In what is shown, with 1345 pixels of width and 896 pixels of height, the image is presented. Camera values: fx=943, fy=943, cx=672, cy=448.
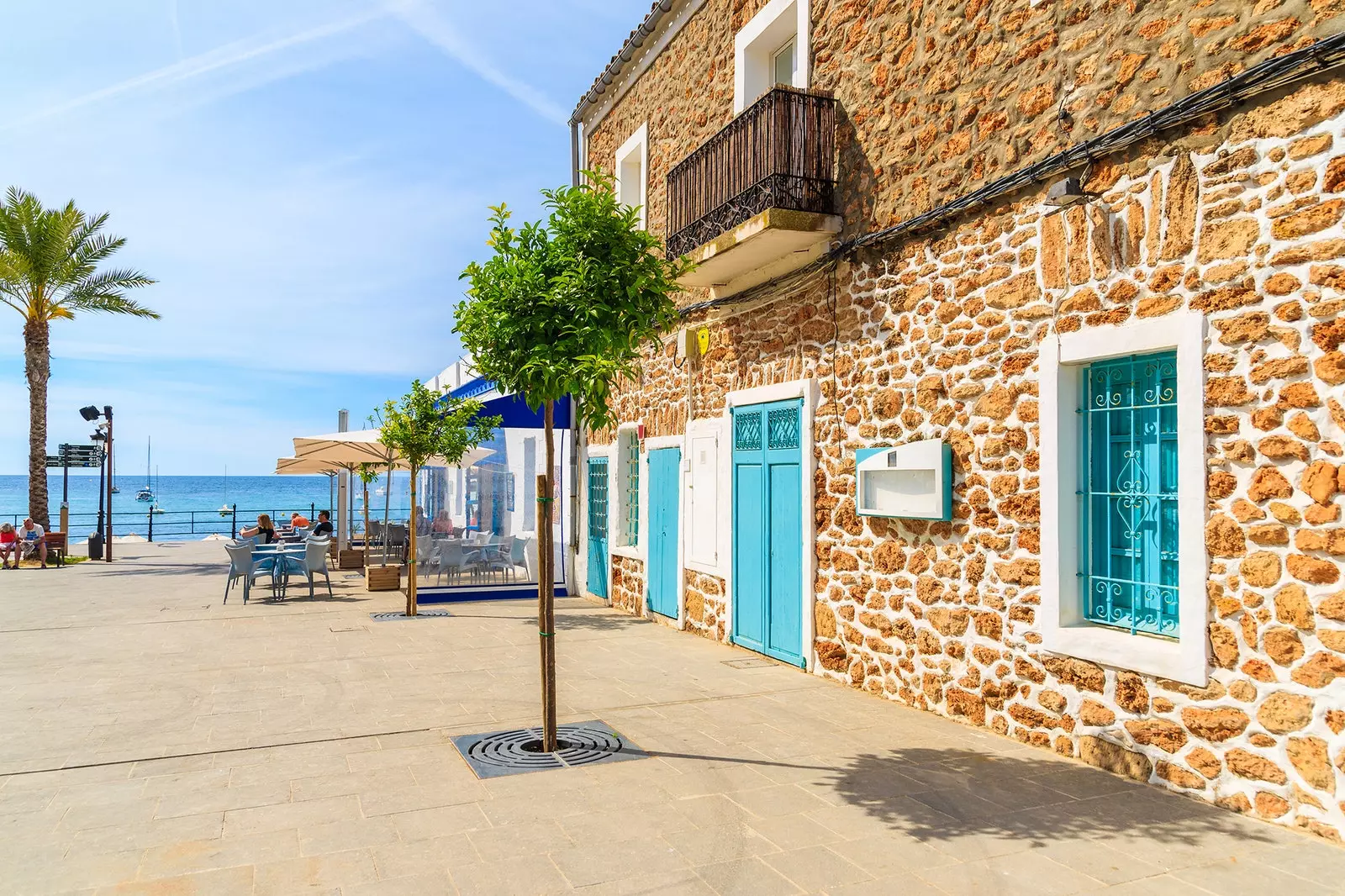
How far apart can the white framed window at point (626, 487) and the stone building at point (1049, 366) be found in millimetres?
3022

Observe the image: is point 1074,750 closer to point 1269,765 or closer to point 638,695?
point 1269,765

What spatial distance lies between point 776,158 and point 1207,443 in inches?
163

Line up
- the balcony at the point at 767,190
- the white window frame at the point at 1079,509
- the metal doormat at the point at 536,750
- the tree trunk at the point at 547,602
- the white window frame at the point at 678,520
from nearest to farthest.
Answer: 1. the white window frame at the point at 1079,509
2. the metal doormat at the point at 536,750
3. the tree trunk at the point at 547,602
4. the balcony at the point at 767,190
5. the white window frame at the point at 678,520

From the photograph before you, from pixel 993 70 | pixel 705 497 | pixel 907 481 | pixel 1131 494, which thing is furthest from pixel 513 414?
pixel 1131 494

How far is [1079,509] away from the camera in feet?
18.0

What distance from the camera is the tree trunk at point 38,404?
64.2ft

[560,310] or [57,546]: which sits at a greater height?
[560,310]

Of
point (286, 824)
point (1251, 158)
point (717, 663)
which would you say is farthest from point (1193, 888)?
point (717, 663)

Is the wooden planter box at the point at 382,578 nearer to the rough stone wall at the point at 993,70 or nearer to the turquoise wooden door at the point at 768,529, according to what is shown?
the turquoise wooden door at the point at 768,529

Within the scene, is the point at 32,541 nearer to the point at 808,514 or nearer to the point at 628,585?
the point at 628,585

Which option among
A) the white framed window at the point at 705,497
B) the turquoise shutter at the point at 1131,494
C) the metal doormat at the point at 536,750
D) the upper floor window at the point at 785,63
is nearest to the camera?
the turquoise shutter at the point at 1131,494

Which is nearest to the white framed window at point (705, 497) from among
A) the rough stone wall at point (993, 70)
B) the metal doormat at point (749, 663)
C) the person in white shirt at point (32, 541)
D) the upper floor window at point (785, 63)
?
the metal doormat at point (749, 663)

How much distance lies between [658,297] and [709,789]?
280 centimetres

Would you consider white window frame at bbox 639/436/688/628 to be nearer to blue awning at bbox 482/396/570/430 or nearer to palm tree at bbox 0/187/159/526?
blue awning at bbox 482/396/570/430
